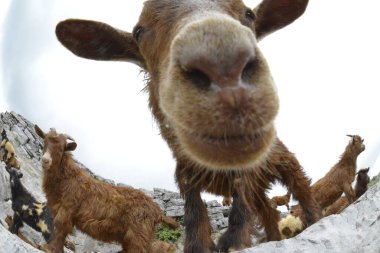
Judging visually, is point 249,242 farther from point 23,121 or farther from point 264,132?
point 23,121

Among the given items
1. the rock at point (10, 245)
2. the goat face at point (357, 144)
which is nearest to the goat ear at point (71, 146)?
the rock at point (10, 245)

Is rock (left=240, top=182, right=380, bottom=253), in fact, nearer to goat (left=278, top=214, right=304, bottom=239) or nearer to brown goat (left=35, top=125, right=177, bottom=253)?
goat (left=278, top=214, right=304, bottom=239)

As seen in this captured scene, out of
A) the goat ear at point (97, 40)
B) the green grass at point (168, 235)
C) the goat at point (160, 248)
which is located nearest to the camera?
the goat ear at point (97, 40)

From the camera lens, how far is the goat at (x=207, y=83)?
362cm

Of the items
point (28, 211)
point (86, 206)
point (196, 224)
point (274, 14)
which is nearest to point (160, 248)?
point (86, 206)

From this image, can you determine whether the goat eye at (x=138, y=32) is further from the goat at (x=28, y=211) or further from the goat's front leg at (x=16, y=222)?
the goat at (x=28, y=211)

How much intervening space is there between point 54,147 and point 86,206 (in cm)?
138

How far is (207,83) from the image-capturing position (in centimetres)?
368

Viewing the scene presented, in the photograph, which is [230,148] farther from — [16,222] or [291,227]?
[16,222]

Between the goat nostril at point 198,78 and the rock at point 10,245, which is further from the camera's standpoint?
the rock at point 10,245

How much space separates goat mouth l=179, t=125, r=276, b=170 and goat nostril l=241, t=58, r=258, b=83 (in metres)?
0.39

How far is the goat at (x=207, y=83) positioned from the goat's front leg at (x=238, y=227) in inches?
0.5

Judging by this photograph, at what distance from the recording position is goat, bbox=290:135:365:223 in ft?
47.5

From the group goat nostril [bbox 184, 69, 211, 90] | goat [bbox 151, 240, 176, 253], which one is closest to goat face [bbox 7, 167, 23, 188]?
goat [bbox 151, 240, 176, 253]
